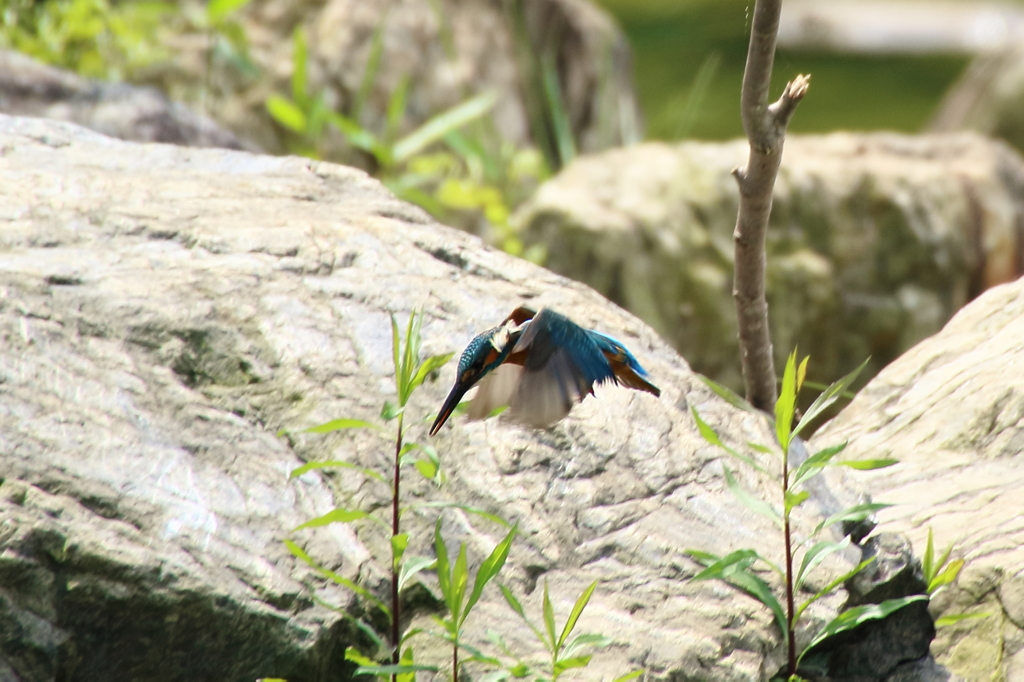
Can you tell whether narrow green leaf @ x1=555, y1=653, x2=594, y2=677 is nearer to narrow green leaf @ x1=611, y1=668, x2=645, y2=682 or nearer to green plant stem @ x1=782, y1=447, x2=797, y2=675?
narrow green leaf @ x1=611, y1=668, x2=645, y2=682

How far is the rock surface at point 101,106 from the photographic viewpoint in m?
3.39

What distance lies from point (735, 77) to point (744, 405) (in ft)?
34.6

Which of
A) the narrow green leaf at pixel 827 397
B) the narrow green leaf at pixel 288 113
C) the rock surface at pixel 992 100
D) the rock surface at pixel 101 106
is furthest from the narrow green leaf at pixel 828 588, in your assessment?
the rock surface at pixel 992 100

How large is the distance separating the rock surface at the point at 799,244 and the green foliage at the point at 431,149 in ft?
1.44

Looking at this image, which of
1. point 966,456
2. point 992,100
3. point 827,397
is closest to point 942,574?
point 827,397

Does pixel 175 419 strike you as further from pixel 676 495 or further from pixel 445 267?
pixel 676 495

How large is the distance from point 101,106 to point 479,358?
99.3 inches

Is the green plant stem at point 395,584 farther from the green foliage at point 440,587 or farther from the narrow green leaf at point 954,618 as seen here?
the narrow green leaf at point 954,618

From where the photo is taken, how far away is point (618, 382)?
5.74ft

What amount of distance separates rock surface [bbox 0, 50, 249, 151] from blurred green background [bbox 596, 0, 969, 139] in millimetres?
6510

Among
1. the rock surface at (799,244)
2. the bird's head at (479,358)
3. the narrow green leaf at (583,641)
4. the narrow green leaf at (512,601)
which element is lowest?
the narrow green leaf at (583,641)

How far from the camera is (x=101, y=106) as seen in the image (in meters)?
3.50

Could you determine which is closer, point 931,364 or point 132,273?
point 132,273

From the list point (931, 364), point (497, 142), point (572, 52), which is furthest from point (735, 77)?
point (931, 364)
